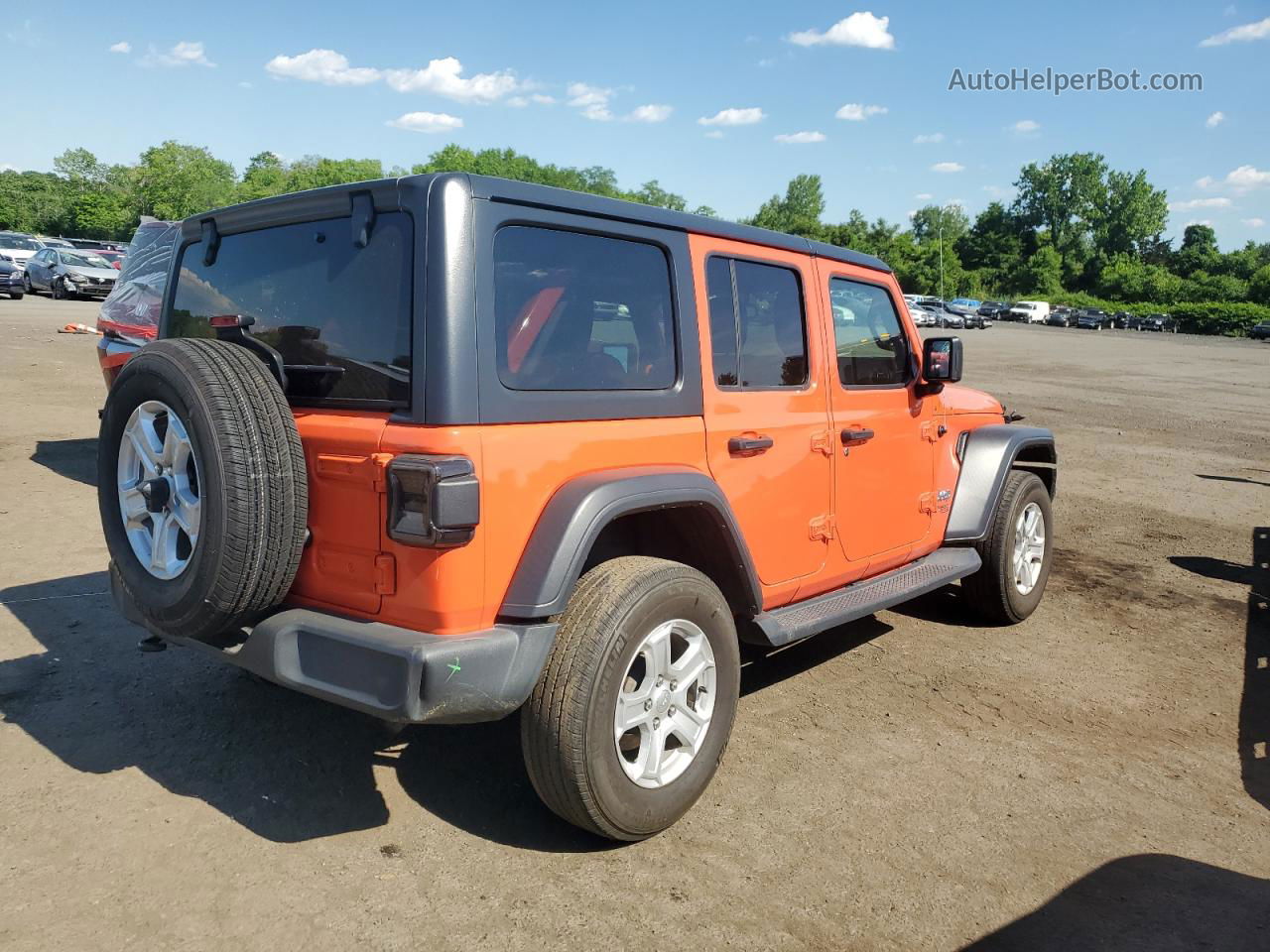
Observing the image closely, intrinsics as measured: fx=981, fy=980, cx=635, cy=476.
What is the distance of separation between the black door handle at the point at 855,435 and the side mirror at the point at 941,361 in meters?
0.65

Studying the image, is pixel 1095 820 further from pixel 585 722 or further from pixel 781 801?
pixel 585 722

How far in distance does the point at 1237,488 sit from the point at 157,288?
10.1 m

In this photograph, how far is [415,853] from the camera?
300 cm

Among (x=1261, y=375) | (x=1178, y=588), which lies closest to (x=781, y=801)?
(x=1178, y=588)

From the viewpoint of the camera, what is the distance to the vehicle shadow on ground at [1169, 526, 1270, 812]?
150 inches

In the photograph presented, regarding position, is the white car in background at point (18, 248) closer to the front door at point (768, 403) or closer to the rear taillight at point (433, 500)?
the front door at point (768, 403)

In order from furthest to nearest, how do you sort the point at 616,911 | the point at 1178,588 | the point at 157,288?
the point at 157,288
the point at 1178,588
the point at 616,911

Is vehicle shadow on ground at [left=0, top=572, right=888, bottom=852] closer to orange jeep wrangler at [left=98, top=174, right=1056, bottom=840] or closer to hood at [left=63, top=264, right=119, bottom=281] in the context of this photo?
orange jeep wrangler at [left=98, top=174, right=1056, bottom=840]

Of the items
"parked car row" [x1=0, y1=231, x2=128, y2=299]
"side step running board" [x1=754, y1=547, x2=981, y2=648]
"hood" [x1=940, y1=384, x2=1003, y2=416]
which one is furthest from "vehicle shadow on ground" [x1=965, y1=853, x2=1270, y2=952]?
"parked car row" [x1=0, y1=231, x2=128, y2=299]

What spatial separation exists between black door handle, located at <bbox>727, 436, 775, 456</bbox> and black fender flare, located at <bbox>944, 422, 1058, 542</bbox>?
1.83 m

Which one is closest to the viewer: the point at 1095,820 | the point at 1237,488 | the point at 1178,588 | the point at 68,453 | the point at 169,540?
the point at 169,540

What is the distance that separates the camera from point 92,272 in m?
27.0

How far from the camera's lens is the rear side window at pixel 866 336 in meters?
4.24

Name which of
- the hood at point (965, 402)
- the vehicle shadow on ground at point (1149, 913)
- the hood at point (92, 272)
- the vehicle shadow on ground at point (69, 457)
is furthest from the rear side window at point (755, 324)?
the hood at point (92, 272)
